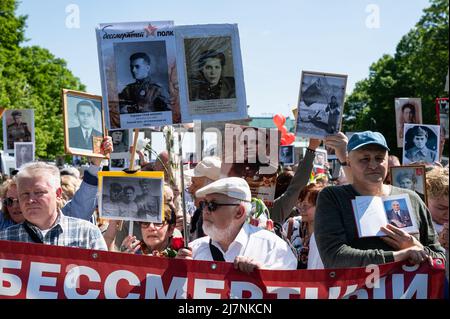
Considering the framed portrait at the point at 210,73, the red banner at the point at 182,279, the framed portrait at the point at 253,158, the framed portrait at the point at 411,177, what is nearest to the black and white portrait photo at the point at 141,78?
the framed portrait at the point at 210,73

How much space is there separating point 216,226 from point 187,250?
0.24 meters

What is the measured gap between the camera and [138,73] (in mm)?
4938

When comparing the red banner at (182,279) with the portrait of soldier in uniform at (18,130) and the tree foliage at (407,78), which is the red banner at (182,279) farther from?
the tree foliage at (407,78)

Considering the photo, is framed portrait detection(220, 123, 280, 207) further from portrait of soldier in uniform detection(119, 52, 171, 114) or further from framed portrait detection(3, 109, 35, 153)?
framed portrait detection(3, 109, 35, 153)

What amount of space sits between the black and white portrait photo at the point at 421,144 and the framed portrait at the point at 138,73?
188 inches

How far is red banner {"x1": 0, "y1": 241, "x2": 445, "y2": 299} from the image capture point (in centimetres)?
372

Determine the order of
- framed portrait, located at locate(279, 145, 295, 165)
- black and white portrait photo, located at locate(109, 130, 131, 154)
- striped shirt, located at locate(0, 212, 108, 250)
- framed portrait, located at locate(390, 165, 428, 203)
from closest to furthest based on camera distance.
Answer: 1. striped shirt, located at locate(0, 212, 108, 250)
2. framed portrait, located at locate(390, 165, 428, 203)
3. black and white portrait photo, located at locate(109, 130, 131, 154)
4. framed portrait, located at locate(279, 145, 295, 165)

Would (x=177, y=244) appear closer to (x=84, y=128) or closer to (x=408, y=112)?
(x=84, y=128)

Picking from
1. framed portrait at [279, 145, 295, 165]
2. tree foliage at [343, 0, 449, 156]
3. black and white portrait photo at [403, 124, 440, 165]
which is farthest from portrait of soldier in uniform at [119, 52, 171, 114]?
tree foliage at [343, 0, 449, 156]

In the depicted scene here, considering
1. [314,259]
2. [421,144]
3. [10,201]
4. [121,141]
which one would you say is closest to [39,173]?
[10,201]

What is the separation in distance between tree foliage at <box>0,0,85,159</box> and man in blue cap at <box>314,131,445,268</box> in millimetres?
32898

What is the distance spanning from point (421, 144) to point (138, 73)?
5.15m

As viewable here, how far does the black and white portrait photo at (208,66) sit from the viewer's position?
192 inches
